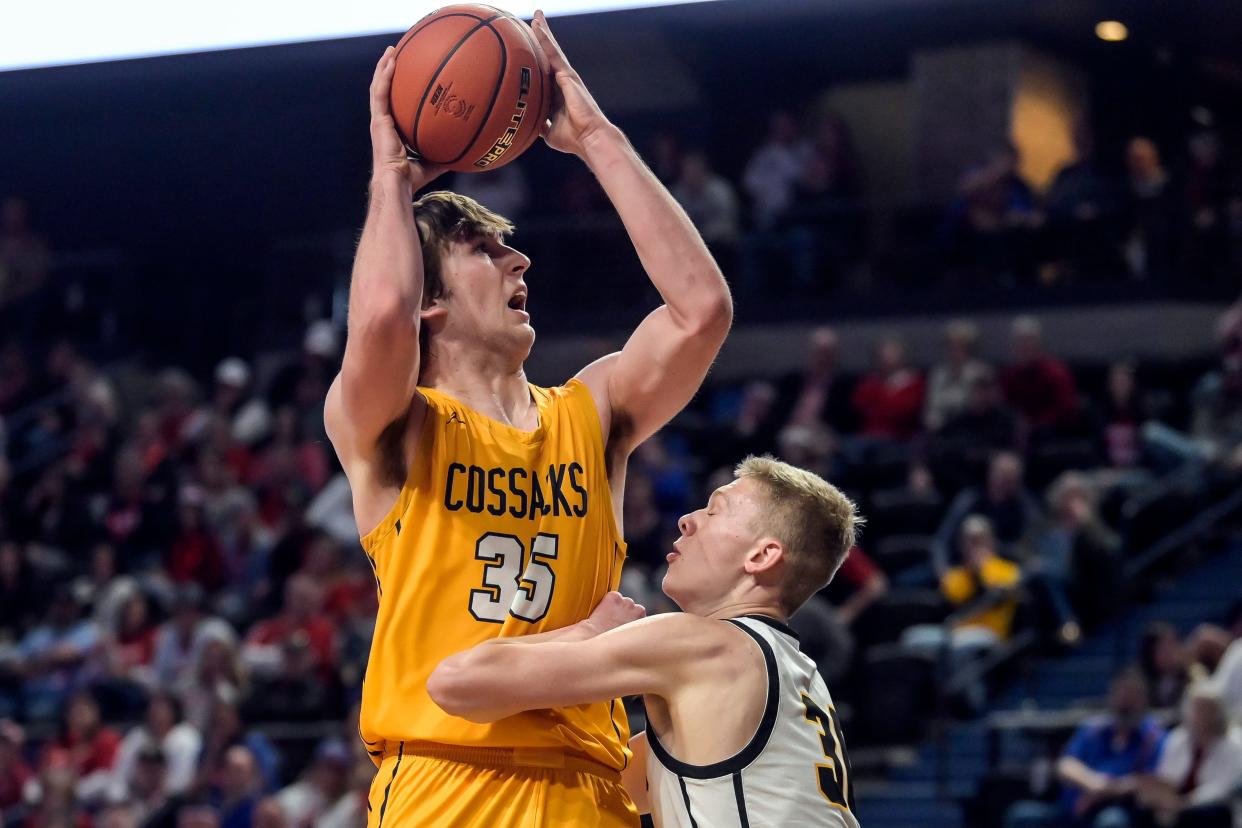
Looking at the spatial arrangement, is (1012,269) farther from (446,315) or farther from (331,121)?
(446,315)

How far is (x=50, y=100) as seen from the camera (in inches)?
693

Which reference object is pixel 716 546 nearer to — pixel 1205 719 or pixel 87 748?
pixel 1205 719

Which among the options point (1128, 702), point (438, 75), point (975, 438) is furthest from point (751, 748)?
point (975, 438)

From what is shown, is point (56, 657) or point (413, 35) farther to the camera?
point (56, 657)

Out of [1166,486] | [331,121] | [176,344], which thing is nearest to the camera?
[1166,486]

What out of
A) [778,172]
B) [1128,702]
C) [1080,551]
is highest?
[778,172]

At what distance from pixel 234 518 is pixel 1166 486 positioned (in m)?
6.25

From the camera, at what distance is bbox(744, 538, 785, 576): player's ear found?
3457 mm

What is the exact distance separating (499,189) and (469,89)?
1164cm

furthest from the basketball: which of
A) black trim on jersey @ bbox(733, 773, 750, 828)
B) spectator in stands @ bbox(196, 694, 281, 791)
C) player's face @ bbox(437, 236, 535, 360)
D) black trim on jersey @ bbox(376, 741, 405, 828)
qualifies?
spectator in stands @ bbox(196, 694, 281, 791)

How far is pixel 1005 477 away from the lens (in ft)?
32.8

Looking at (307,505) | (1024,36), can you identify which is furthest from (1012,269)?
(307,505)

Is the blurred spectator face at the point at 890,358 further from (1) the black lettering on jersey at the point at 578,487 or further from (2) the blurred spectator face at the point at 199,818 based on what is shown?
(1) the black lettering on jersey at the point at 578,487

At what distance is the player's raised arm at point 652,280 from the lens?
3.47 m
